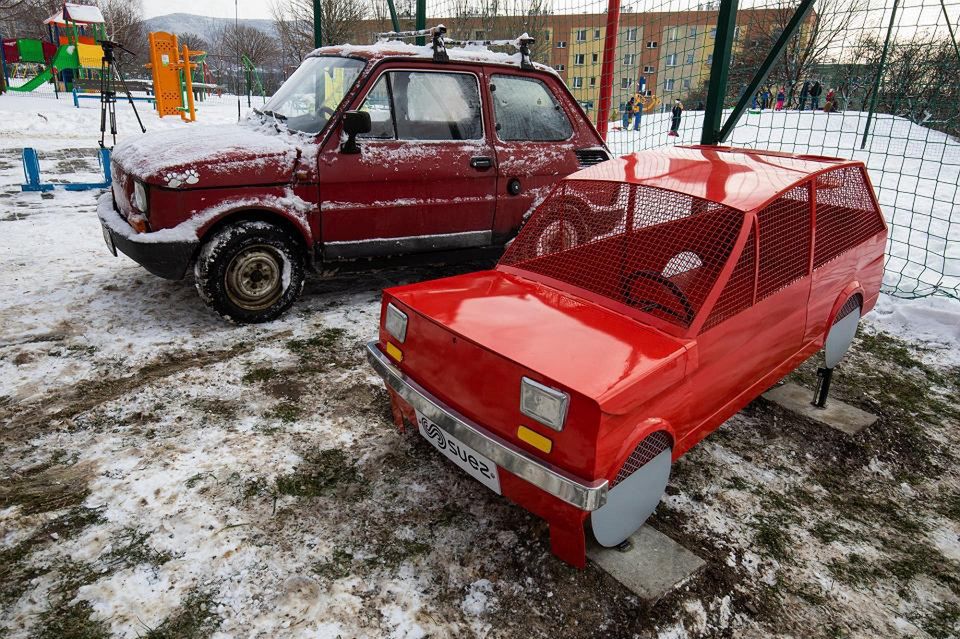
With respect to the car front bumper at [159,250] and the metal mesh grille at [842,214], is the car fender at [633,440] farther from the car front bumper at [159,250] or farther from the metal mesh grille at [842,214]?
the car front bumper at [159,250]

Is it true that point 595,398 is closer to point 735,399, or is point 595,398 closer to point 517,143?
point 735,399

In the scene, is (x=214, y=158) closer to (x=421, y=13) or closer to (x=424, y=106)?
(x=424, y=106)

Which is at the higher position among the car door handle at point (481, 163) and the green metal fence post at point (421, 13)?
the green metal fence post at point (421, 13)

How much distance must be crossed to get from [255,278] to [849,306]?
13.6 ft

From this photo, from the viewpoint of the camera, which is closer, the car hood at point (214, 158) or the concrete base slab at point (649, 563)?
the concrete base slab at point (649, 563)

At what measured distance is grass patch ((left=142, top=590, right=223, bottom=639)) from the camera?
202 cm

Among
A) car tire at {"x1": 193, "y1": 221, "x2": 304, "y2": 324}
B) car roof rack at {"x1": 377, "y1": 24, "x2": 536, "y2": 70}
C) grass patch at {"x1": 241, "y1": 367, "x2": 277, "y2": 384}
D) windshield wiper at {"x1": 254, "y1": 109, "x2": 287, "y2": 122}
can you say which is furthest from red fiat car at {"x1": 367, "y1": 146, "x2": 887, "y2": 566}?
windshield wiper at {"x1": 254, "y1": 109, "x2": 287, "y2": 122}

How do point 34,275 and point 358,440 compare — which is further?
point 34,275

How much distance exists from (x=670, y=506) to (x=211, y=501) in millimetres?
2160

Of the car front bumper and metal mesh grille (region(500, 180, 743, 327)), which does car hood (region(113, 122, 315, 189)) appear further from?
metal mesh grille (region(500, 180, 743, 327))

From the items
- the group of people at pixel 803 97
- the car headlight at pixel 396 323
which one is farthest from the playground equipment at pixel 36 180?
the group of people at pixel 803 97

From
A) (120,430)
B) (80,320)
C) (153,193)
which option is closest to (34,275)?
(80,320)

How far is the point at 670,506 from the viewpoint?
2.79 meters

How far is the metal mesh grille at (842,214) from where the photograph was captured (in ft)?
10.6
